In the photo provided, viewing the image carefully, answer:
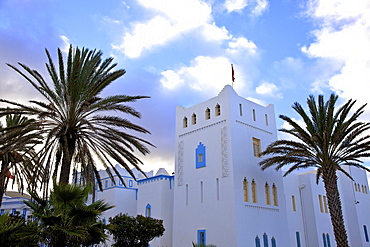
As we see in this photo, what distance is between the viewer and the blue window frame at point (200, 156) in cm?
2052

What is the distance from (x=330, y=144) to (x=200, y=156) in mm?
7388

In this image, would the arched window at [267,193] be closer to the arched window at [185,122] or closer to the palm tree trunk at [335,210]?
the palm tree trunk at [335,210]

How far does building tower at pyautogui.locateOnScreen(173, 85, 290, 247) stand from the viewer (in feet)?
60.6

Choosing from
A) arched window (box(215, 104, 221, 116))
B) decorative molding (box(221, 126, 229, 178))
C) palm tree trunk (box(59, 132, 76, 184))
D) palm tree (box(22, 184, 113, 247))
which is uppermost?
arched window (box(215, 104, 221, 116))

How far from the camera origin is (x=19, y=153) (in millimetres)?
16172

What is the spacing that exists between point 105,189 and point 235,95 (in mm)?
13884

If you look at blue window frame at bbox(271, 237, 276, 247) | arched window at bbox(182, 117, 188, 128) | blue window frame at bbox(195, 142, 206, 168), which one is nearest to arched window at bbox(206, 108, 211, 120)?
blue window frame at bbox(195, 142, 206, 168)

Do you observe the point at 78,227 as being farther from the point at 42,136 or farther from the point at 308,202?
the point at 308,202

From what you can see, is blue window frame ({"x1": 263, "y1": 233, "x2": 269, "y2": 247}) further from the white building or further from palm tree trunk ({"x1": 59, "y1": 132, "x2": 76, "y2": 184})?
palm tree trunk ({"x1": 59, "y1": 132, "x2": 76, "y2": 184})

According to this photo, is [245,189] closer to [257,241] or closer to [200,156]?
[257,241]

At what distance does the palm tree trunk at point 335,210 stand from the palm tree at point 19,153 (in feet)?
42.3

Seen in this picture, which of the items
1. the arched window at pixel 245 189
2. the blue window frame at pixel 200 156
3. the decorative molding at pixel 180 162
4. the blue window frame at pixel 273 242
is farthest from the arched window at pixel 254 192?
the decorative molding at pixel 180 162

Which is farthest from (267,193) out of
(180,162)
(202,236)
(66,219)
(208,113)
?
(66,219)

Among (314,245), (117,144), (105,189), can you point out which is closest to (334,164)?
(314,245)
